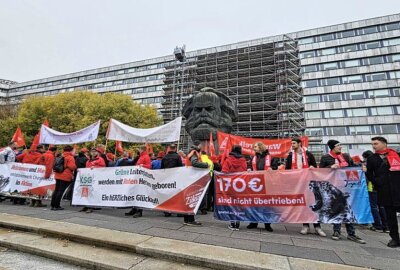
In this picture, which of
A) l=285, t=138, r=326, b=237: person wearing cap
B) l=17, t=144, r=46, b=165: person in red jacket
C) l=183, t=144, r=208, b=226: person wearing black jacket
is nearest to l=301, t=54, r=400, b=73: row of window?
l=285, t=138, r=326, b=237: person wearing cap

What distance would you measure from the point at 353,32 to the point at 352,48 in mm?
3110

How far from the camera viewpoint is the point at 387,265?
11.6 ft

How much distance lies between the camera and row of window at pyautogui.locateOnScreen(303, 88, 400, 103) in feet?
122

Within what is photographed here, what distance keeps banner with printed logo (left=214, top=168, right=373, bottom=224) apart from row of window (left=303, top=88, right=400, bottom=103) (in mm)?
39756

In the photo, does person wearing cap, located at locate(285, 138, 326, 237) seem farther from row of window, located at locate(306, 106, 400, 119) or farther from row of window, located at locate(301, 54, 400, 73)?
row of window, located at locate(301, 54, 400, 73)

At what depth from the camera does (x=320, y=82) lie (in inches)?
1645

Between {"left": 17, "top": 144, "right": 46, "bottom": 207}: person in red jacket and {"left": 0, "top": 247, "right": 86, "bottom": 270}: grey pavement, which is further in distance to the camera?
{"left": 17, "top": 144, "right": 46, "bottom": 207}: person in red jacket

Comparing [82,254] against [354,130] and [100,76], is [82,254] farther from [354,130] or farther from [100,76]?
[100,76]

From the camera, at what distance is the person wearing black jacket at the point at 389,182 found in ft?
15.0

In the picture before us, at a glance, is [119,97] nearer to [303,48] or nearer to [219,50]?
[219,50]

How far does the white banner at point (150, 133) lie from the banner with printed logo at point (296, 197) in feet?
6.85

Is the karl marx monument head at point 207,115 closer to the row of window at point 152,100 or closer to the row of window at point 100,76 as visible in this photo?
the row of window at point 152,100

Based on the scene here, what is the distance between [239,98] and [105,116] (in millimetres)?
22858

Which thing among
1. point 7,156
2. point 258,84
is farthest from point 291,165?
point 258,84
